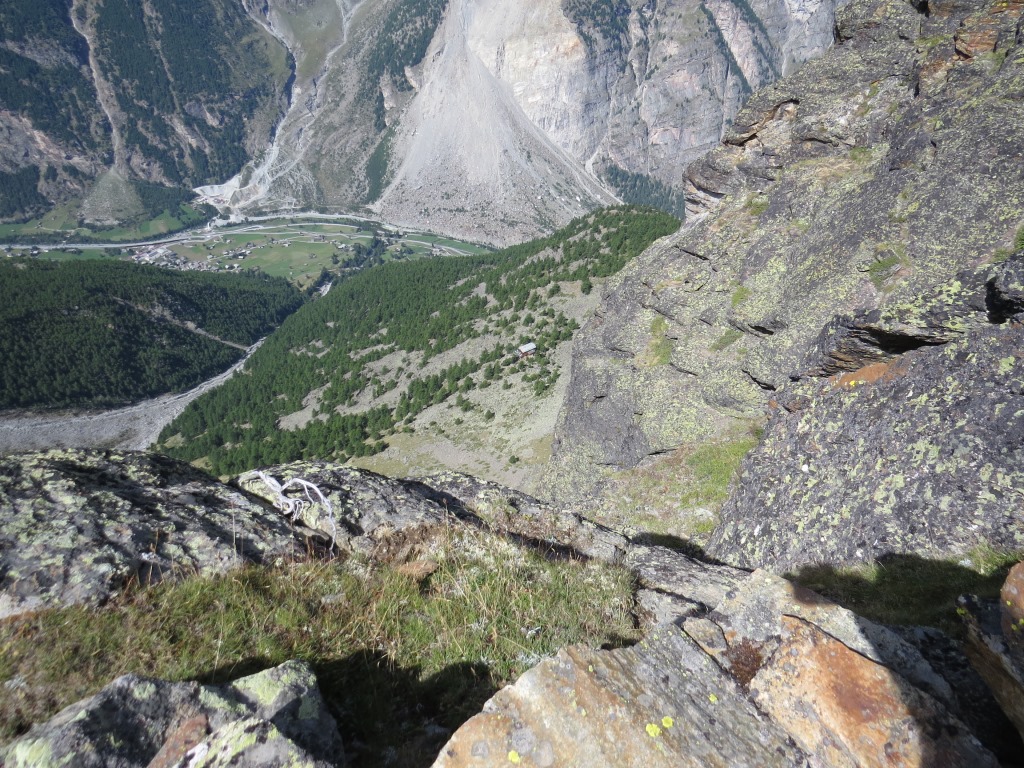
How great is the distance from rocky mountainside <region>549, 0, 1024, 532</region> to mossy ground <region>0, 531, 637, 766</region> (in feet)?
35.8

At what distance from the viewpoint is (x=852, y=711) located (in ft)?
14.4

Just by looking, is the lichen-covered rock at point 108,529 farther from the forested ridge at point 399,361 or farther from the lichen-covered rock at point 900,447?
the forested ridge at point 399,361

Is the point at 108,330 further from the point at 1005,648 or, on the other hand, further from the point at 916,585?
the point at 1005,648

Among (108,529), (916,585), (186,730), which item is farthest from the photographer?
(916,585)

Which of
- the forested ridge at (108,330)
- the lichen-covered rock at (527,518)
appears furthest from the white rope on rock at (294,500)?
the forested ridge at (108,330)

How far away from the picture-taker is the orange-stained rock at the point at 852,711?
13.4ft

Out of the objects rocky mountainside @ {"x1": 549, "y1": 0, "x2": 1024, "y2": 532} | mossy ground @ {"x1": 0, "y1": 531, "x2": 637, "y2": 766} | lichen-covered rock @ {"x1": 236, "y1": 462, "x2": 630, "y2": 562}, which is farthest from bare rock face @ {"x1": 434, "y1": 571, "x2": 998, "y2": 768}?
rocky mountainside @ {"x1": 549, "y1": 0, "x2": 1024, "y2": 532}

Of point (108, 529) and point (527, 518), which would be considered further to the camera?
point (527, 518)

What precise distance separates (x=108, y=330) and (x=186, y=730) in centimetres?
18204

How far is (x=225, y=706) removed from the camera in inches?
156

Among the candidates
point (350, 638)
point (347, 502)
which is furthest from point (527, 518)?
point (350, 638)

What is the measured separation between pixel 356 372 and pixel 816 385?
103 meters

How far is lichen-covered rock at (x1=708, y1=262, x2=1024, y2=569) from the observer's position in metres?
8.60

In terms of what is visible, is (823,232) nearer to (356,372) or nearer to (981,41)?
(981,41)
